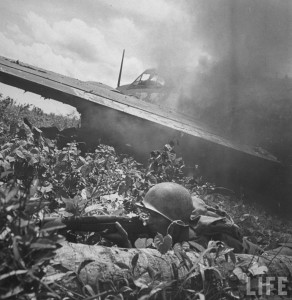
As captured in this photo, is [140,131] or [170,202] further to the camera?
[140,131]

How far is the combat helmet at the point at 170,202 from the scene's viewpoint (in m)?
3.35

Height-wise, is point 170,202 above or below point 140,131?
below

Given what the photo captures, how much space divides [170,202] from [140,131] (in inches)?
164

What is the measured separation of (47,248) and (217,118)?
1248 centimetres

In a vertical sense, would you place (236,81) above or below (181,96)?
above

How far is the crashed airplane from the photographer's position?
5797mm

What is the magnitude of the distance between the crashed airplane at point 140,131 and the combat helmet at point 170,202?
269 centimetres

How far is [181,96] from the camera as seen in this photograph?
573 inches

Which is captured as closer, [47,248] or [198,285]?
[47,248]

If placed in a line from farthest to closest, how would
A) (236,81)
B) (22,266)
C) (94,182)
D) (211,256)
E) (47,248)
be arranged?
(236,81) → (94,182) → (211,256) → (47,248) → (22,266)

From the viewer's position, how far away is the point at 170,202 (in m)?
3.39

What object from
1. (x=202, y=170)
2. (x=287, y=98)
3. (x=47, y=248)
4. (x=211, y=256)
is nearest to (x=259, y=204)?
(x=202, y=170)

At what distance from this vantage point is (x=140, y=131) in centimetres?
733

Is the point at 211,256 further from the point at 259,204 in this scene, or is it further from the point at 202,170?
the point at 259,204
